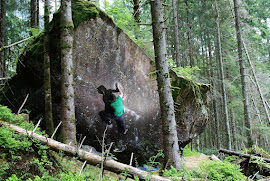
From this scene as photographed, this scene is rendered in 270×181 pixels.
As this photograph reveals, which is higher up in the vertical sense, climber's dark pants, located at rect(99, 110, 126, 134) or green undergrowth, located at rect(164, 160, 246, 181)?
climber's dark pants, located at rect(99, 110, 126, 134)

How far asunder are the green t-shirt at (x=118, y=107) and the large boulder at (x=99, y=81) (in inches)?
6.9

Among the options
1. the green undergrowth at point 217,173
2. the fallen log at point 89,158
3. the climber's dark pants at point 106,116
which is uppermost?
the climber's dark pants at point 106,116

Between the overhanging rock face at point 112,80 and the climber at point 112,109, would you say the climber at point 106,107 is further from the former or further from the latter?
the overhanging rock face at point 112,80

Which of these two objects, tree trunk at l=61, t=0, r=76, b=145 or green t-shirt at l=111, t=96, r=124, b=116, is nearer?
tree trunk at l=61, t=0, r=76, b=145

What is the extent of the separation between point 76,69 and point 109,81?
3.90 feet

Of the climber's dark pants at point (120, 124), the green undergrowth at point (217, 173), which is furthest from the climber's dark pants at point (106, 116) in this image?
the green undergrowth at point (217, 173)

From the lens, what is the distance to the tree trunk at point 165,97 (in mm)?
4855

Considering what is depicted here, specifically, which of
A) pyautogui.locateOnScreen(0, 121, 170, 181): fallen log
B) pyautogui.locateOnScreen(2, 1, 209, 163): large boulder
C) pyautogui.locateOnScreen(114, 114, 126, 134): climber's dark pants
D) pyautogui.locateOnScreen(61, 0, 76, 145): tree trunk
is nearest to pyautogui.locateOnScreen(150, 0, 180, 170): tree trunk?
pyautogui.locateOnScreen(2, 1, 209, 163): large boulder

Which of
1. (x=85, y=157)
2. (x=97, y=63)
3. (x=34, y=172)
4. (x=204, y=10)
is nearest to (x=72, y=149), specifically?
(x=85, y=157)

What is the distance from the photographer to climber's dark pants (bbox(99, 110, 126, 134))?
22.7ft

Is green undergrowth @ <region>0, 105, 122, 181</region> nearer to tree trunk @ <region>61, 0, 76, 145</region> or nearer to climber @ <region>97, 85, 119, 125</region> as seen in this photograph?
tree trunk @ <region>61, 0, 76, 145</region>

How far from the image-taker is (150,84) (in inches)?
319

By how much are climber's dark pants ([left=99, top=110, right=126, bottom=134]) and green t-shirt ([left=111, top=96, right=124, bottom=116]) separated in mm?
140

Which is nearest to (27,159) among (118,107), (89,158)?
(89,158)
